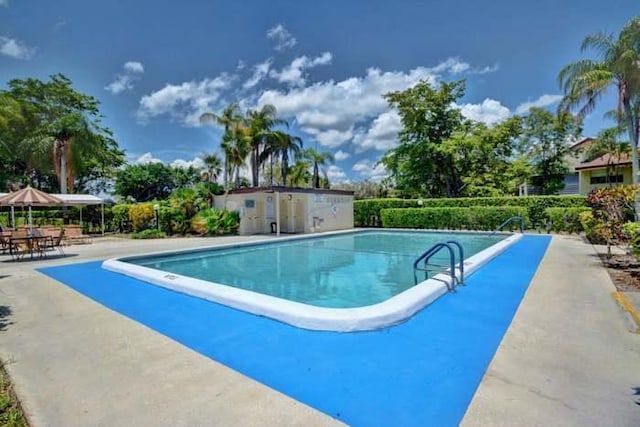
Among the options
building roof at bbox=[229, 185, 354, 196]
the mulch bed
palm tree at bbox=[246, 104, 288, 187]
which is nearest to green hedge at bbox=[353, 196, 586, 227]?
building roof at bbox=[229, 185, 354, 196]

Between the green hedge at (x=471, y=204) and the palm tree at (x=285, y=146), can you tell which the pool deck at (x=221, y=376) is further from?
the palm tree at (x=285, y=146)

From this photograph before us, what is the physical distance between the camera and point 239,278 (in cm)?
934

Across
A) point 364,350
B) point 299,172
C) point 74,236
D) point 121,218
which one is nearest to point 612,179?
point 299,172

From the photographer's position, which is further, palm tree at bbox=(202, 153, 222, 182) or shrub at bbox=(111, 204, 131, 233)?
palm tree at bbox=(202, 153, 222, 182)

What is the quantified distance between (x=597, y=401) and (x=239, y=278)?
800 cm

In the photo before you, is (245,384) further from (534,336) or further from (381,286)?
(381,286)

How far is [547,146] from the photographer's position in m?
31.4

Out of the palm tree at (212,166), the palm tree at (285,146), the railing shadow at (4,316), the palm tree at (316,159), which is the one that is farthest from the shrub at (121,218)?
the railing shadow at (4,316)

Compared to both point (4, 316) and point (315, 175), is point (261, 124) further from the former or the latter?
point (4, 316)

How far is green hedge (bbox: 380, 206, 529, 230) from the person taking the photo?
19.3 metres

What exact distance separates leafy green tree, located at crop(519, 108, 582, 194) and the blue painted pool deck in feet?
99.7

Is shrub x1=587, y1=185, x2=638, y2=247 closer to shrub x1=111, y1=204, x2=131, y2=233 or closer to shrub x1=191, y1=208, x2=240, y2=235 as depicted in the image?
shrub x1=191, y1=208, x2=240, y2=235

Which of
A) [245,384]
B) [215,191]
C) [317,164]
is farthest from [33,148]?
[245,384]

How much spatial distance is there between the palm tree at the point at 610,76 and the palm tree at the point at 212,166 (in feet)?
98.8
